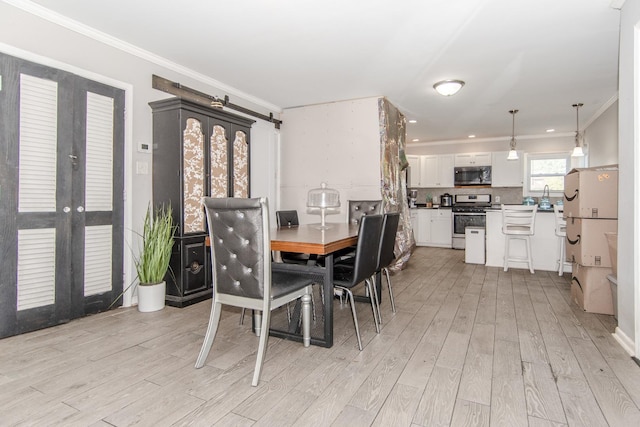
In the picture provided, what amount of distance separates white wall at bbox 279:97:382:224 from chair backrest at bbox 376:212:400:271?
77.4 inches

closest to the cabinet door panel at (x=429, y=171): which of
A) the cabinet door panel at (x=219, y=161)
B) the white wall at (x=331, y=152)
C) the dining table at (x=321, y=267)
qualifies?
the white wall at (x=331, y=152)

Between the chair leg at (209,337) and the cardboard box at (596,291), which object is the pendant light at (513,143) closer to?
the cardboard box at (596,291)

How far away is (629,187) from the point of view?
227 centimetres

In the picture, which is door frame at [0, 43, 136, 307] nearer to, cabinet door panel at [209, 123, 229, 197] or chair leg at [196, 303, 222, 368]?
cabinet door panel at [209, 123, 229, 197]

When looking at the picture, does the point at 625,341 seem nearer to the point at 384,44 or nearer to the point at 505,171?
the point at 384,44

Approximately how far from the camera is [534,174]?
7625 mm

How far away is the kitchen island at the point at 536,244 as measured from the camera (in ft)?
16.2

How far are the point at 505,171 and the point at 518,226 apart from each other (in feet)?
10.00

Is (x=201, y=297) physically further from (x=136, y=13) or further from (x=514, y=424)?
(x=514, y=424)

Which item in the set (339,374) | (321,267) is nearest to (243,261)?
(321,267)

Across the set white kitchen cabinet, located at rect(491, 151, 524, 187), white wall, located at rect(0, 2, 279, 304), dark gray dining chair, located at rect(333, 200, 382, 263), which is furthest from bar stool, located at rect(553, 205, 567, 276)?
white wall, located at rect(0, 2, 279, 304)

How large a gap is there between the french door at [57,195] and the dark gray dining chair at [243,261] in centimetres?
161

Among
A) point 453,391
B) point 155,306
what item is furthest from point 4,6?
point 453,391

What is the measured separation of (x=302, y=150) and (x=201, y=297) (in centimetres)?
289
